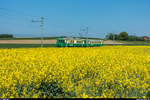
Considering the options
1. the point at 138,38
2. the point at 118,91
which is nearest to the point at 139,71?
the point at 118,91

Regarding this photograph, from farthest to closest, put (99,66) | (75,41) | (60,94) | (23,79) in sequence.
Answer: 1. (75,41)
2. (99,66)
3. (23,79)
4. (60,94)

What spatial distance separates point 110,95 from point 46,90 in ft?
6.98

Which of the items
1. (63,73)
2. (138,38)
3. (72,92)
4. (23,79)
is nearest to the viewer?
(72,92)

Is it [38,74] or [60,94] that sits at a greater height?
[38,74]

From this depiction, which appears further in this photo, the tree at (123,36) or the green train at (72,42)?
the tree at (123,36)

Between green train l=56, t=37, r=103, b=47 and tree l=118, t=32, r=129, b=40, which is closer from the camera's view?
green train l=56, t=37, r=103, b=47

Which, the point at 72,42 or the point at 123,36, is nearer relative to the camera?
the point at 72,42

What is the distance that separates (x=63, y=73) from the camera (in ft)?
22.2

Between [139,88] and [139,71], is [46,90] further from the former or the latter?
[139,71]

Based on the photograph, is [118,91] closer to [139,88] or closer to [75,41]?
[139,88]

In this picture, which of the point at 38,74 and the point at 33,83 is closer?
the point at 33,83

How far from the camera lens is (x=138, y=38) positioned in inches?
5123

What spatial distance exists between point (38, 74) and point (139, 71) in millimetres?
3920

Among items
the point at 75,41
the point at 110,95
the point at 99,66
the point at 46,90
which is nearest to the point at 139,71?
the point at 99,66
